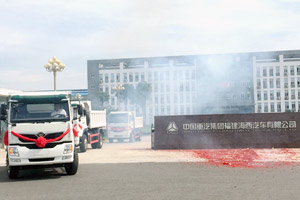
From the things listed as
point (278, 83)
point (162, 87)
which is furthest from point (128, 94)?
point (278, 83)

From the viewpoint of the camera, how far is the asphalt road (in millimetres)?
9141

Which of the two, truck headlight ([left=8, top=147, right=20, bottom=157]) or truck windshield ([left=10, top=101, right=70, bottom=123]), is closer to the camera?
truck headlight ([left=8, top=147, right=20, bottom=157])

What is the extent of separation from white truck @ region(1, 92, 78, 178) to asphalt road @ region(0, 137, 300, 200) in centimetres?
55

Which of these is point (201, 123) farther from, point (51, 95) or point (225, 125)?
point (51, 95)

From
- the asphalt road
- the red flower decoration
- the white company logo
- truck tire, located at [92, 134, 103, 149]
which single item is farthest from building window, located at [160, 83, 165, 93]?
the red flower decoration

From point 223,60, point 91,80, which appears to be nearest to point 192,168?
point 223,60

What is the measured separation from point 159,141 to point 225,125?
354 centimetres

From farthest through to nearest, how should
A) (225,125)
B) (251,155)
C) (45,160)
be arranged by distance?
(225,125) < (251,155) < (45,160)

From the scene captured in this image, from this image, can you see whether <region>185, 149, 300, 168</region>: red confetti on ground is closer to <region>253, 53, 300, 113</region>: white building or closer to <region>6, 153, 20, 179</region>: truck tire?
<region>6, 153, 20, 179</region>: truck tire

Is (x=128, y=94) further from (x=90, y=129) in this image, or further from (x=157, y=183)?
(x=157, y=183)

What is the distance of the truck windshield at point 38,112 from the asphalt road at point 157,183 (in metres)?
1.72

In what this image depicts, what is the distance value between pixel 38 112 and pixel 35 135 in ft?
2.92

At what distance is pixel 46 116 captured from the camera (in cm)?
1240

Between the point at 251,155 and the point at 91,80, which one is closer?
the point at 251,155
